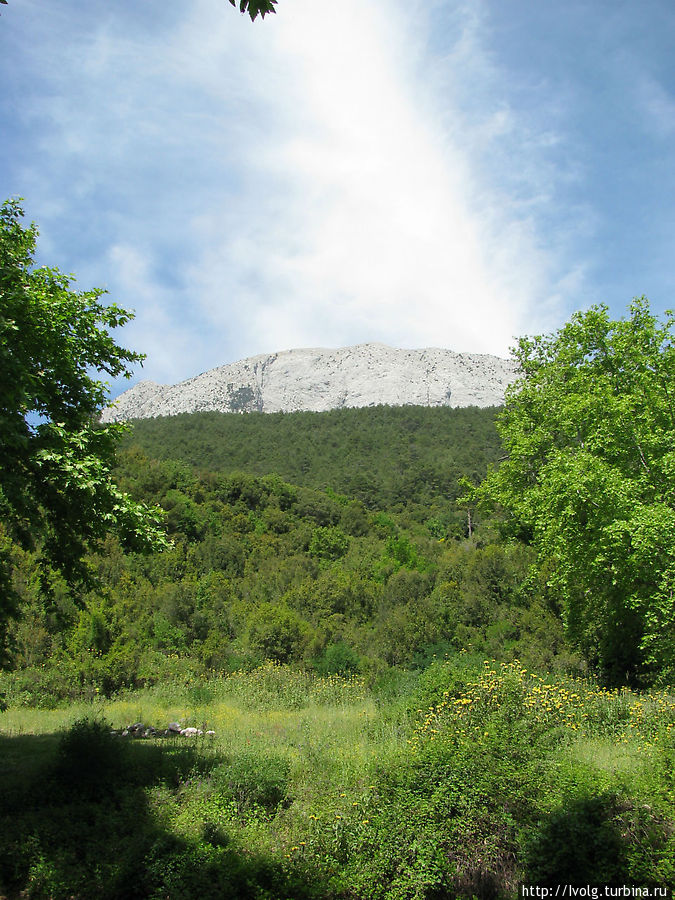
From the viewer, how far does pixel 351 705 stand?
14.1 m

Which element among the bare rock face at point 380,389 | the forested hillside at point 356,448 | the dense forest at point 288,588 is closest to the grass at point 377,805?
the dense forest at point 288,588

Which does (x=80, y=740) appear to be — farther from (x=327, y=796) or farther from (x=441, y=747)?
(x=441, y=747)

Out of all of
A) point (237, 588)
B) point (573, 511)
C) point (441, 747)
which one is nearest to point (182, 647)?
point (237, 588)

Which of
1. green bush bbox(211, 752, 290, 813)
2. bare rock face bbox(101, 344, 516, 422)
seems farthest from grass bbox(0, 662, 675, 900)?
bare rock face bbox(101, 344, 516, 422)

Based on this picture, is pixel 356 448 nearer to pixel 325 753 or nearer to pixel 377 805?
pixel 325 753

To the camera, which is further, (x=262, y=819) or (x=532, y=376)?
(x=532, y=376)

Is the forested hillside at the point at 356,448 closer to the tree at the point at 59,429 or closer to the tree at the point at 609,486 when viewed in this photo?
the tree at the point at 609,486

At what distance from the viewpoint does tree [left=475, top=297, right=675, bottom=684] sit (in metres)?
12.0

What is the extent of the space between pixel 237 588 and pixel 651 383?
2710 centimetres

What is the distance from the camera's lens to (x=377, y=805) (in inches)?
246

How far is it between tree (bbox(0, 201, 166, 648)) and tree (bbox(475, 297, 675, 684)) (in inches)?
383

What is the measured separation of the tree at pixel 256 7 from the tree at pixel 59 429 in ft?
14.6

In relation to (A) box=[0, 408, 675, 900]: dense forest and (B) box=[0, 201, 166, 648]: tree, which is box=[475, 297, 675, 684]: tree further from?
(B) box=[0, 201, 166, 648]: tree

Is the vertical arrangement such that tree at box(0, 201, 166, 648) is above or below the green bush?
above
